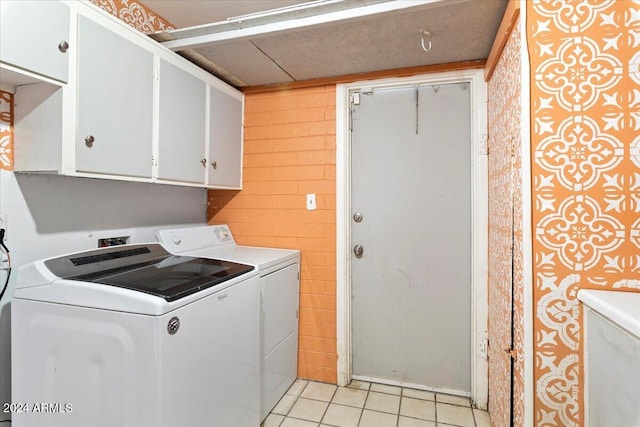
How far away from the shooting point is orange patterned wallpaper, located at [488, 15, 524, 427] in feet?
4.60

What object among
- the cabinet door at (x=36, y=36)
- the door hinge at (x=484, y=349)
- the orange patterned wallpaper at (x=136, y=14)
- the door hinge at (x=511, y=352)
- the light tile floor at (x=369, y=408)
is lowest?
the light tile floor at (x=369, y=408)

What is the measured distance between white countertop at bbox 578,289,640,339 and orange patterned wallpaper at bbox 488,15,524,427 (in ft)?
0.74

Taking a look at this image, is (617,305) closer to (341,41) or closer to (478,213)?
(478,213)

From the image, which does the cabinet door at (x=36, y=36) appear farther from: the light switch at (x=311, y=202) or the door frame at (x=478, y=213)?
the door frame at (x=478, y=213)

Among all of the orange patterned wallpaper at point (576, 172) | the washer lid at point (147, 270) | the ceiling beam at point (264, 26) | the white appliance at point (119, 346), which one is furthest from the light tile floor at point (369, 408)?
the ceiling beam at point (264, 26)

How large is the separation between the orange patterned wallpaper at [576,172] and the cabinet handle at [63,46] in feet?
5.96

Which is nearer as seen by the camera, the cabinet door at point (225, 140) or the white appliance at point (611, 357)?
the white appliance at point (611, 357)

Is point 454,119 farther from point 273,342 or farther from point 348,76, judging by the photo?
point 273,342

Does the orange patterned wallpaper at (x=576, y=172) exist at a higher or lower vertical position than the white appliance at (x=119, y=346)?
higher

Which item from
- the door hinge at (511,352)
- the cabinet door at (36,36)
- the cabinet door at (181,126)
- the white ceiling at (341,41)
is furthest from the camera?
the cabinet door at (181,126)

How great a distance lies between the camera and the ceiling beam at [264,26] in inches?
60.7

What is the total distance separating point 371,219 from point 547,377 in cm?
136

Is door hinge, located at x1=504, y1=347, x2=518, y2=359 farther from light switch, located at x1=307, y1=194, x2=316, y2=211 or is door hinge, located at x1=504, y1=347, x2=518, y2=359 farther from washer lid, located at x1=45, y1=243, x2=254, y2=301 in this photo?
light switch, located at x1=307, y1=194, x2=316, y2=211

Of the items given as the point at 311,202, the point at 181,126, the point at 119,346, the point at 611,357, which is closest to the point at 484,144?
the point at 311,202
